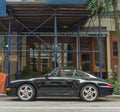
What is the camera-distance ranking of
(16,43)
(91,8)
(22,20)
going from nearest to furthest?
(91,8), (22,20), (16,43)

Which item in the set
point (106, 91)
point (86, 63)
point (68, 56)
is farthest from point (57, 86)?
point (86, 63)

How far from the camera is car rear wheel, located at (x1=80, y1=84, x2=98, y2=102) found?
13.6m

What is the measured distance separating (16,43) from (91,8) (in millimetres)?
7047

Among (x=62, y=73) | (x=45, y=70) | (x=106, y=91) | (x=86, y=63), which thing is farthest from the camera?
(x=86, y=63)

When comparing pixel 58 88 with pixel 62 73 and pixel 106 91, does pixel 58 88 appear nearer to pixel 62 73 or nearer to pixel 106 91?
pixel 62 73

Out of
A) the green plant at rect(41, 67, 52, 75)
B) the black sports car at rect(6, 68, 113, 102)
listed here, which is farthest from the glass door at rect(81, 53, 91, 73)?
the black sports car at rect(6, 68, 113, 102)

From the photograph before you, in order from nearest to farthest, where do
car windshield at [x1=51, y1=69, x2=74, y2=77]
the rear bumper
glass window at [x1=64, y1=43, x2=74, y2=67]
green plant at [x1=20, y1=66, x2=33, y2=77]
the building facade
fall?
the rear bumper → car windshield at [x1=51, y1=69, x2=74, y2=77] → green plant at [x1=20, y1=66, x2=33, y2=77] → the building facade → glass window at [x1=64, y1=43, x2=74, y2=67]

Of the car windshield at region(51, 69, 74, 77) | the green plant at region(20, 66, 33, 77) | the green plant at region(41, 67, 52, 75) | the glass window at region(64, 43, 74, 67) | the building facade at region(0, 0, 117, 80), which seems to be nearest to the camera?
the car windshield at region(51, 69, 74, 77)

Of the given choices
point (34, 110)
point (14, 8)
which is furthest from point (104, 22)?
point (34, 110)

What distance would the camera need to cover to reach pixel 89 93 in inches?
538

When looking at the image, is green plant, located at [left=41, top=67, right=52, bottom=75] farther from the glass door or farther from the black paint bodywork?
the black paint bodywork

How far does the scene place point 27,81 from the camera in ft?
44.8

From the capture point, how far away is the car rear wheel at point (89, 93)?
44.7 feet

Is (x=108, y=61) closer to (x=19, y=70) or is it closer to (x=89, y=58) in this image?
(x=89, y=58)
